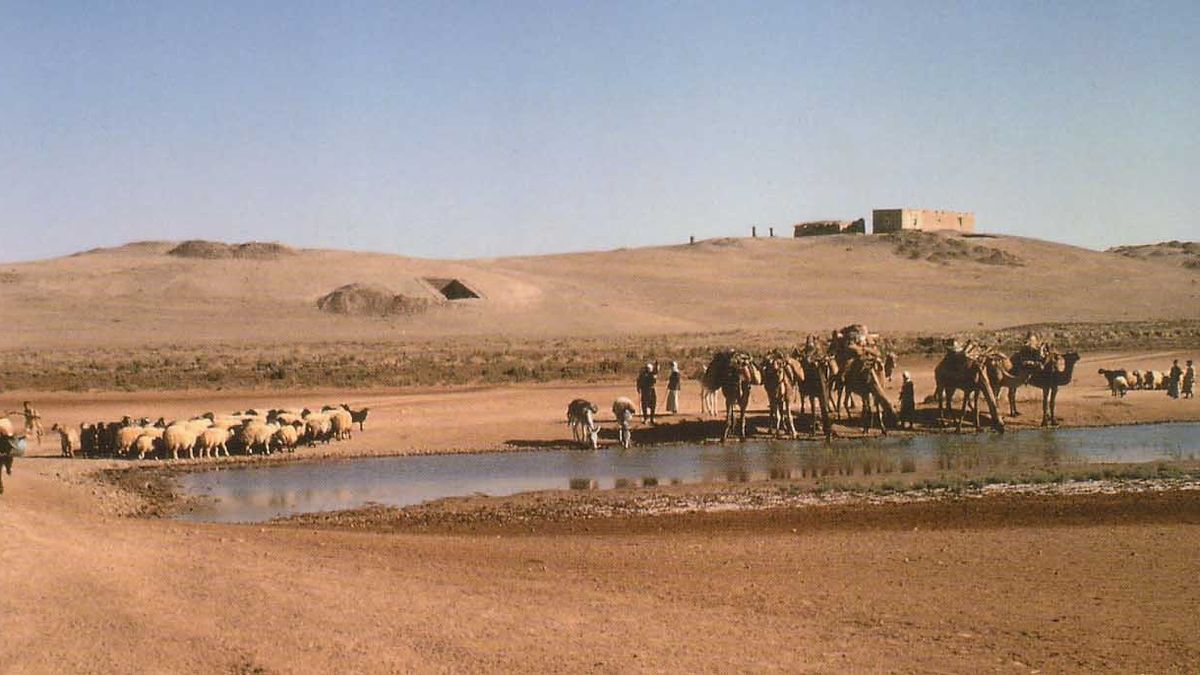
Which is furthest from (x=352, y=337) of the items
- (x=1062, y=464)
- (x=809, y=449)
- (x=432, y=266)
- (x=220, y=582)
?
(x=220, y=582)

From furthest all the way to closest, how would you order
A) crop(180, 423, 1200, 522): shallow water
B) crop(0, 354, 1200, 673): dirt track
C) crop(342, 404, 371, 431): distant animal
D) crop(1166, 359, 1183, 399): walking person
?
1. crop(1166, 359, 1183, 399): walking person
2. crop(342, 404, 371, 431): distant animal
3. crop(180, 423, 1200, 522): shallow water
4. crop(0, 354, 1200, 673): dirt track

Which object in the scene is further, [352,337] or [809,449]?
[352,337]

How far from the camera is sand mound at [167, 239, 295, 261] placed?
122375mm

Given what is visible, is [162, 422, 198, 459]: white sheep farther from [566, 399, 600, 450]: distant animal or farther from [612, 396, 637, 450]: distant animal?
[612, 396, 637, 450]: distant animal

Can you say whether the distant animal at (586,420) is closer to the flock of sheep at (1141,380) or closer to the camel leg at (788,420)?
the camel leg at (788,420)

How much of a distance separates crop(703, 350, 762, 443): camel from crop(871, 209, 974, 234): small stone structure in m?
105

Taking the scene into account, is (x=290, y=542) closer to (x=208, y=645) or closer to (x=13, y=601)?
(x=13, y=601)

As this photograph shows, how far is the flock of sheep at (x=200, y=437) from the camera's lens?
28000 millimetres

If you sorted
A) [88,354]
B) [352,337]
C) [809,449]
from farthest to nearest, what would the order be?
[352,337] < [88,354] < [809,449]

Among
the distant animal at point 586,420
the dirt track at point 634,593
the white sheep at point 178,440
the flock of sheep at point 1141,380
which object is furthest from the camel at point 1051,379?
the white sheep at point 178,440

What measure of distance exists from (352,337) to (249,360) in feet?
66.6

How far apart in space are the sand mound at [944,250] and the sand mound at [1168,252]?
2356 cm

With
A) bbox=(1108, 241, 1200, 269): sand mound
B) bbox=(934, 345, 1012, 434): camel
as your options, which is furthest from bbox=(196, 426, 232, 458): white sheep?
bbox=(1108, 241, 1200, 269): sand mound

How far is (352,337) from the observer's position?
8106cm
